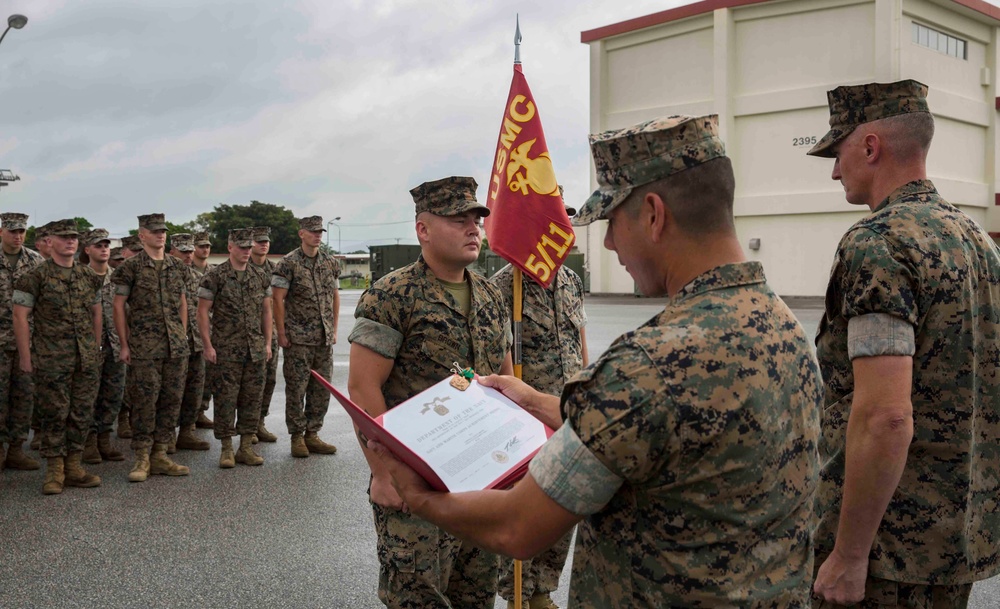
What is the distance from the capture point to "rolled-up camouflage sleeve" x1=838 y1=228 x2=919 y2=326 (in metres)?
2.08

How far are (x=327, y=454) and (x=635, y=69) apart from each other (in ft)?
88.6

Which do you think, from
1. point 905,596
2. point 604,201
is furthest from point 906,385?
point 604,201

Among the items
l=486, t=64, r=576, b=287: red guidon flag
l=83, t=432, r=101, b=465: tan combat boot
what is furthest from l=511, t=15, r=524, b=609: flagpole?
l=83, t=432, r=101, b=465: tan combat boot

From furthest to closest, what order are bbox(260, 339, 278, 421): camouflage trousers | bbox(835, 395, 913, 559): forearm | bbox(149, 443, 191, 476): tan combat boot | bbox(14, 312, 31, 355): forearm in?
bbox(260, 339, 278, 421): camouflage trousers, bbox(149, 443, 191, 476): tan combat boot, bbox(14, 312, 31, 355): forearm, bbox(835, 395, 913, 559): forearm

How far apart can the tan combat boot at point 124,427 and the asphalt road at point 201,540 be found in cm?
142

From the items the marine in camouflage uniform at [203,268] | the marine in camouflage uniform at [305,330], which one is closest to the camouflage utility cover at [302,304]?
the marine in camouflage uniform at [305,330]

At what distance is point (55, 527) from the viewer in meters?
5.36

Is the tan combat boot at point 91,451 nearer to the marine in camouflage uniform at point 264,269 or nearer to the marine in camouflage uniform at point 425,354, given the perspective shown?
the marine in camouflage uniform at point 264,269

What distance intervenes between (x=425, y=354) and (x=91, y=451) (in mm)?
5532

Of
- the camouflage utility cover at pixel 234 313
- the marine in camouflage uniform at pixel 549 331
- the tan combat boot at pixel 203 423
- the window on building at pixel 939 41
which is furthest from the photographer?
the window on building at pixel 939 41

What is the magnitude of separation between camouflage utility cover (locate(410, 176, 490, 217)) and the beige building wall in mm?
25337

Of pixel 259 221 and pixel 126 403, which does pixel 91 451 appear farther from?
pixel 259 221

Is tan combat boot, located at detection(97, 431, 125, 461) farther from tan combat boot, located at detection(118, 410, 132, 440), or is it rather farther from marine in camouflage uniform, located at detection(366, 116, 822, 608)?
marine in camouflage uniform, located at detection(366, 116, 822, 608)

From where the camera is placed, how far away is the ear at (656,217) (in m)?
1.57
